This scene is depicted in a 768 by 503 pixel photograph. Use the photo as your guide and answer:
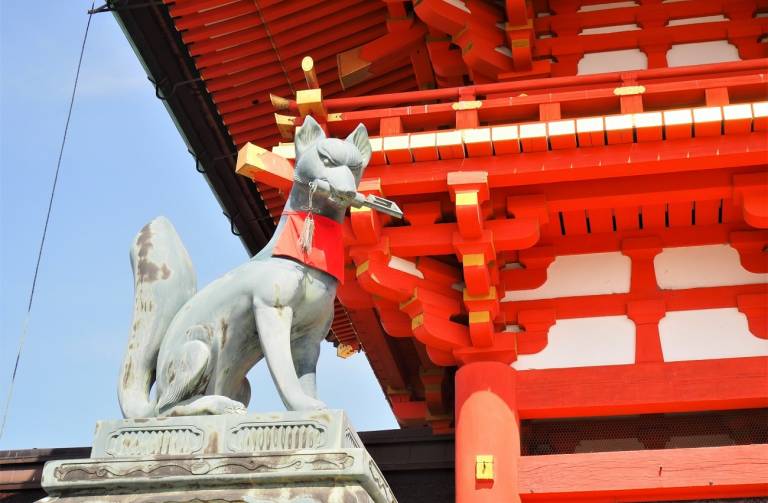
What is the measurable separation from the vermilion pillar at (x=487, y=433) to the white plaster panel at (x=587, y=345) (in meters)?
0.22

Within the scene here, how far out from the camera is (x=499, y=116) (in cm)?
691

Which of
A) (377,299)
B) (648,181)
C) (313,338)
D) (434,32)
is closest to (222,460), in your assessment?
(313,338)

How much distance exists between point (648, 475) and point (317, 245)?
2.79m

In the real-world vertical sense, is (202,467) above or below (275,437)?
below

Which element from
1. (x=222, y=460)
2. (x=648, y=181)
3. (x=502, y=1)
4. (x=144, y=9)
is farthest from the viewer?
(x=144, y=9)

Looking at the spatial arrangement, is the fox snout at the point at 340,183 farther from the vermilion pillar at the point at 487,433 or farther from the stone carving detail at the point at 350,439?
the vermilion pillar at the point at 487,433

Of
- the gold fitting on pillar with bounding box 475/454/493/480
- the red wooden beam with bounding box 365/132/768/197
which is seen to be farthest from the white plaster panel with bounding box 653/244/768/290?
the gold fitting on pillar with bounding box 475/454/493/480

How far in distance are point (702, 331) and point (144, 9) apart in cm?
468

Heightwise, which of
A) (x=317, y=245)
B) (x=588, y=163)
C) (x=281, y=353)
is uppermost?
(x=588, y=163)

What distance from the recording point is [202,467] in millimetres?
4137

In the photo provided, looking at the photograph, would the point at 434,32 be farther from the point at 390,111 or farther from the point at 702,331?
the point at 702,331

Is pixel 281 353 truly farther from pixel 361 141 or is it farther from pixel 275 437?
pixel 361 141

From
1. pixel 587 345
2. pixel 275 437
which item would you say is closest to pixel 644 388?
pixel 587 345

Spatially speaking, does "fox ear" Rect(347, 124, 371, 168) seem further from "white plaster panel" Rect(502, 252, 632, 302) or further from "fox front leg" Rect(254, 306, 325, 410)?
"white plaster panel" Rect(502, 252, 632, 302)
